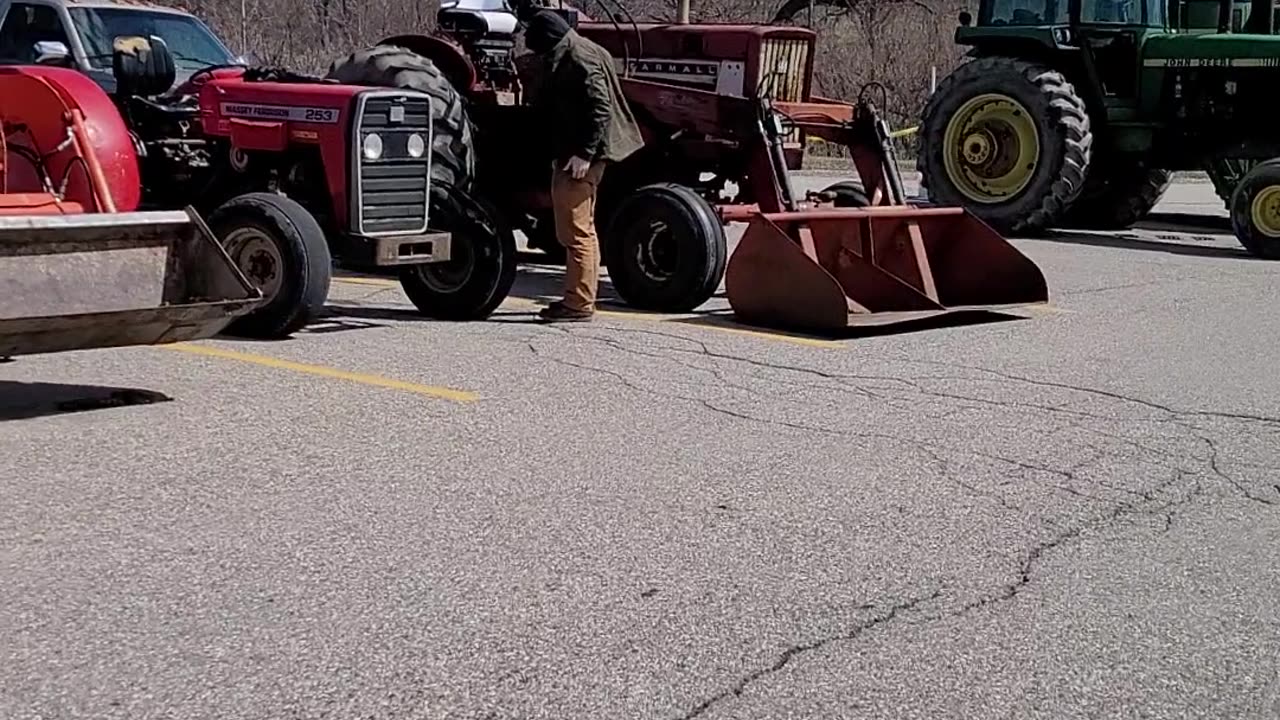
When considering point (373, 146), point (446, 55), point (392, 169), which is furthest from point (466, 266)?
point (446, 55)

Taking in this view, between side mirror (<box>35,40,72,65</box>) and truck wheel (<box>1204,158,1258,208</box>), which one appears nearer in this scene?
side mirror (<box>35,40,72,65</box>)


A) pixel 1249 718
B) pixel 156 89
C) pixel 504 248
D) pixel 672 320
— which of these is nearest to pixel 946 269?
pixel 672 320

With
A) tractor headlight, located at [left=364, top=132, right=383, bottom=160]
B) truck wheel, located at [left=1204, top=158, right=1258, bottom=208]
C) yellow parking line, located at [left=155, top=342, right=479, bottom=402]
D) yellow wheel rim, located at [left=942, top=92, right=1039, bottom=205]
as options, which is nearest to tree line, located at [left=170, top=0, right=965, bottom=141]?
yellow wheel rim, located at [left=942, top=92, right=1039, bottom=205]

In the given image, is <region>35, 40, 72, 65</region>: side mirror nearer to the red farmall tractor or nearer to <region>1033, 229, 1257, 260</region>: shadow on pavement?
the red farmall tractor

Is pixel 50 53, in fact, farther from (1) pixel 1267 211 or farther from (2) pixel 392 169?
(1) pixel 1267 211

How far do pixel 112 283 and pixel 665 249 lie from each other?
4.13 meters

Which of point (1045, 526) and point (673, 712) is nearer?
point (673, 712)

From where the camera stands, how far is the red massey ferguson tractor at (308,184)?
30.0 feet

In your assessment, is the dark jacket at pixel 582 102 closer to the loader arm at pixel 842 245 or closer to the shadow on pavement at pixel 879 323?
the loader arm at pixel 842 245

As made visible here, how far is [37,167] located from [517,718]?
211 inches

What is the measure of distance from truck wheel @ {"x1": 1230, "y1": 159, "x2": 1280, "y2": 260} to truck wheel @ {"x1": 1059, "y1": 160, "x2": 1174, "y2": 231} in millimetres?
2704

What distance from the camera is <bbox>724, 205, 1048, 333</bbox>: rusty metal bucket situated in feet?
32.7

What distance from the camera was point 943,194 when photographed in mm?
17328

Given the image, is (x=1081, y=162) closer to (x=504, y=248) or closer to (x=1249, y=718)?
(x=504, y=248)
